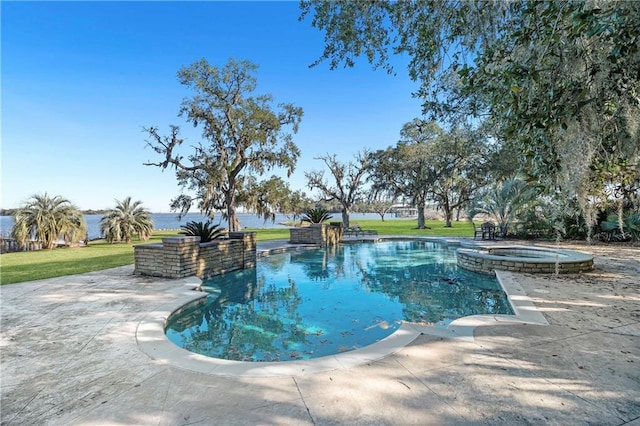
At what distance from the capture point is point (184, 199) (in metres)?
19.3

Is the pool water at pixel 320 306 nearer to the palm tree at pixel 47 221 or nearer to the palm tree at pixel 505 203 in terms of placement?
the palm tree at pixel 505 203

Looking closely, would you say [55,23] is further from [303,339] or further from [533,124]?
[533,124]

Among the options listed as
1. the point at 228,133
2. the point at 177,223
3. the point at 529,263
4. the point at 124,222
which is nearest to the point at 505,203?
the point at 529,263

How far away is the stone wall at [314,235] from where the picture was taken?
49.2 feet

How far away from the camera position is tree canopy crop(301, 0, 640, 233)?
2.07 meters

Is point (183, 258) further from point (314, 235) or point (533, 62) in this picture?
point (314, 235)

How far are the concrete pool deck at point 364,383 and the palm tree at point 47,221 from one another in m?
12.0

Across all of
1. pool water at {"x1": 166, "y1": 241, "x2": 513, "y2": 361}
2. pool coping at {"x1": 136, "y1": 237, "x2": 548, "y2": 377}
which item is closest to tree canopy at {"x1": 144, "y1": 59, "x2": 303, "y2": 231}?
pool water at {"x1": 166, "y1": 241, "x2": 513, "y2": 361}

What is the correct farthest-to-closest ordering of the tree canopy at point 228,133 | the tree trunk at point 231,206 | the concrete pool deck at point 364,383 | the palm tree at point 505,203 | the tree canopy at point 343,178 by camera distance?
the tree canopy at point 343,178, the tree trunk at point 231,206, the tree canopy at point 228,133, the palm tree at point 505,203, the concrete pool deck at point 364,383

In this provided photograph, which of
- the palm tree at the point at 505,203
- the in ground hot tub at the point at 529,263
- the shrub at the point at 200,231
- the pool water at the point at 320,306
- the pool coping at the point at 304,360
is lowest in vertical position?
the pool water at the point at 320,306

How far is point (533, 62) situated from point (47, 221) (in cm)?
1761

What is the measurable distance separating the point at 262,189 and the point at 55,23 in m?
11.8

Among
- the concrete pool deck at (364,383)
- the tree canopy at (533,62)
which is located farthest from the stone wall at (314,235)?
the concrete pool deck at (364,383)

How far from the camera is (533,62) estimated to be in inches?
94.4
